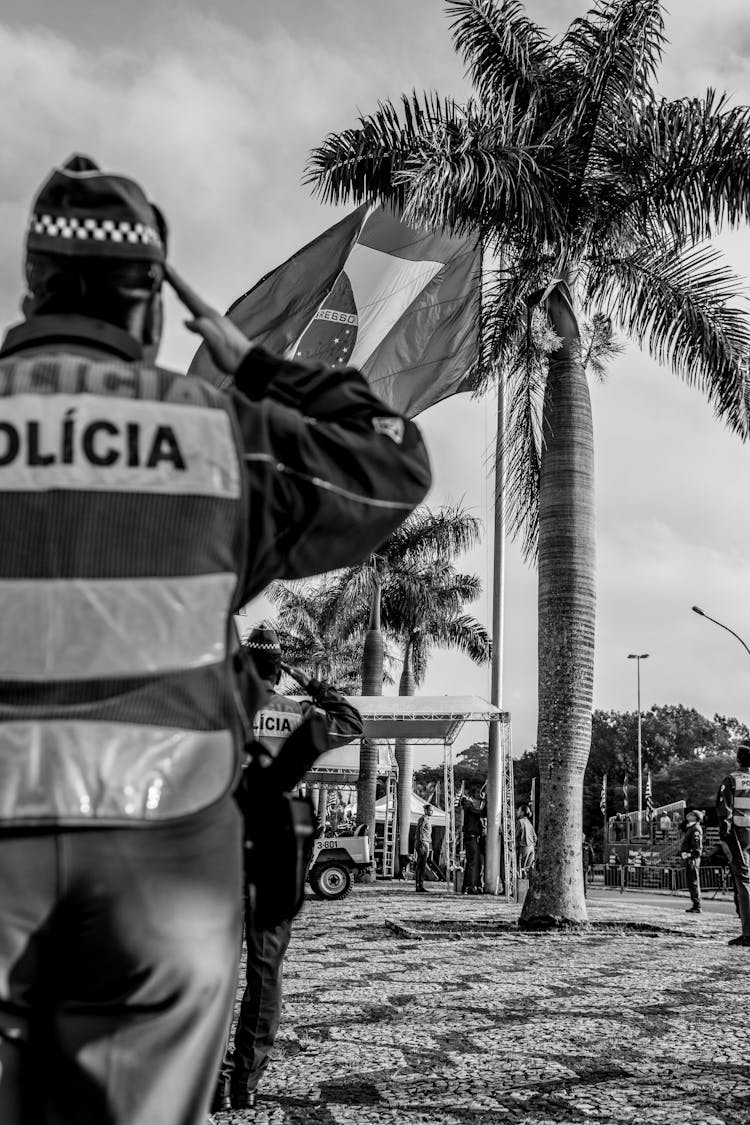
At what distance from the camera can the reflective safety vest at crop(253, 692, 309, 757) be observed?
5051 millimetres

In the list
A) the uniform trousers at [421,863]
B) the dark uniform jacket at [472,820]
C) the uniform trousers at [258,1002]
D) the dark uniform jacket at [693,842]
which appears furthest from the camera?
the uniform trousers at [421,863]

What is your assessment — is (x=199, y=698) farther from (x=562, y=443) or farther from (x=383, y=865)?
(x=383, y=865)

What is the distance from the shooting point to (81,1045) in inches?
52.2

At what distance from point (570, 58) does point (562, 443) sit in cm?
464

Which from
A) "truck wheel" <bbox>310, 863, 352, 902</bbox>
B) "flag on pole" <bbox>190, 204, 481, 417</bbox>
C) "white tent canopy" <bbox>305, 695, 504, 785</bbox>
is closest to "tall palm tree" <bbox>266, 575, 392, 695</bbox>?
"white tent canopy" <bbox>305, 695, 504, 785</bbox>

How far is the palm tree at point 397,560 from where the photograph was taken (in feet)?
105

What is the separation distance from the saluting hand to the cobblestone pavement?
10.8 feet

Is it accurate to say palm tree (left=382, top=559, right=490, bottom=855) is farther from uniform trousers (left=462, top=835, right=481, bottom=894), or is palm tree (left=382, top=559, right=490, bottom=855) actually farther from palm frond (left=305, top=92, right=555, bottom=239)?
palm frond (left=305, top=92, right=555, bottom=239)

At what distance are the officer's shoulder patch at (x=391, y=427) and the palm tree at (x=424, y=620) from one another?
101 ft

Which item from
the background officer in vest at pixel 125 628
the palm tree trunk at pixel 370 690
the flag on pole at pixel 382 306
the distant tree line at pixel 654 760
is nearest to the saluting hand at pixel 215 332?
the background officer in vest at pixel 125 628

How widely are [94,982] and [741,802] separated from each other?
10904 mm

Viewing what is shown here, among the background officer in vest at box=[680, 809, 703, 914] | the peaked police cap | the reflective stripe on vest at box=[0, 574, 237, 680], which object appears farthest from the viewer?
the background officer in vest at box=[680, 809, 703, 914]

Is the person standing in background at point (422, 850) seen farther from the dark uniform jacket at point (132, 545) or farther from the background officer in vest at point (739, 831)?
the dark uniform jacket at point (132, 545)

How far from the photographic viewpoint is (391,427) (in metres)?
1.78
